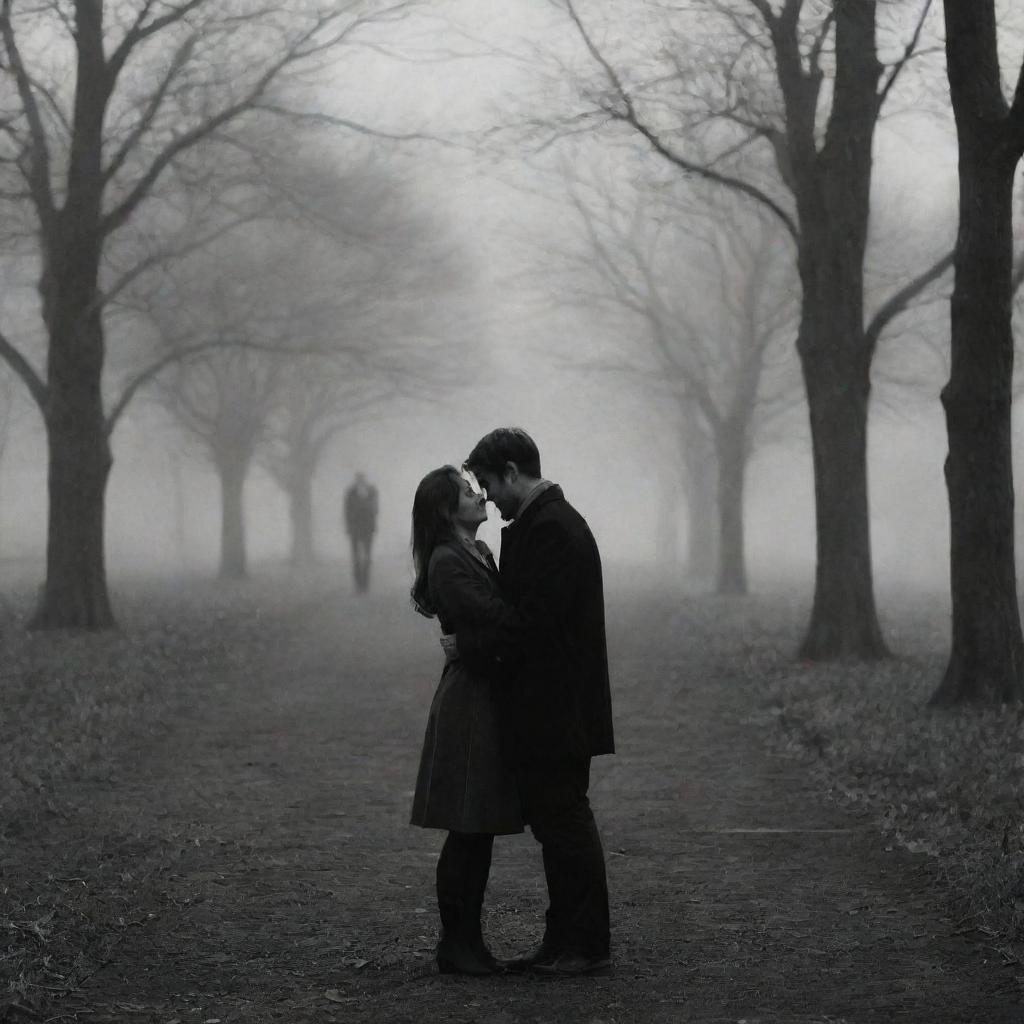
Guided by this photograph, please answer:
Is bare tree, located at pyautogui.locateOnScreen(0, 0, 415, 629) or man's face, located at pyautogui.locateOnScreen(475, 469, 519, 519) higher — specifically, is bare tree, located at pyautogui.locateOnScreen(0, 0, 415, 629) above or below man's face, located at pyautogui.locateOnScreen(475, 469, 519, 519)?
above

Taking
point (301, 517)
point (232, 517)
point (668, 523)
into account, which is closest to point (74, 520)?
point (232, 517)

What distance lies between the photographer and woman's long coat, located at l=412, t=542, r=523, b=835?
496 cm

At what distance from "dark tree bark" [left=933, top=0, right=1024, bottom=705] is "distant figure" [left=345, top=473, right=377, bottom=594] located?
1590 cm

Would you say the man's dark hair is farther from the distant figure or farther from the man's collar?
the distant figure

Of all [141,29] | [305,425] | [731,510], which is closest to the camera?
[141,29]

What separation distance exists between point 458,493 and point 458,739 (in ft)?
2.90

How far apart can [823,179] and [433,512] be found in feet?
33.0

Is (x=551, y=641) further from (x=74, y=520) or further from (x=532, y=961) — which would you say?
(x=74, y=520)

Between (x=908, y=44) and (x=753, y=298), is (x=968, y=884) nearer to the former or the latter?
(x=908, y=44)

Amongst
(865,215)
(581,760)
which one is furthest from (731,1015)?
(865,215)

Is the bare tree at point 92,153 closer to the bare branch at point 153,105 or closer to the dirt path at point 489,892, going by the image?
the bare branch at point 153,105

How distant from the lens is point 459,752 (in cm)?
503

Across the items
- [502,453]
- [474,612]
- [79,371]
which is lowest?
[474,612]

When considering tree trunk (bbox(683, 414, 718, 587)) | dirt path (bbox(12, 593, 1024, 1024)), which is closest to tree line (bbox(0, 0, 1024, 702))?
dirt path (bbox(12, 593, 1024, 1024))
